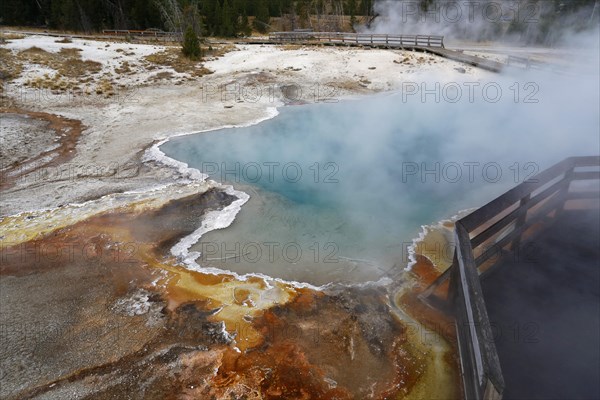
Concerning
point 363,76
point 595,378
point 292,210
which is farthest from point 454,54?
point 595,378

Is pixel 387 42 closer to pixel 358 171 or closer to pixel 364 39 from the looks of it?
pixel 364 39

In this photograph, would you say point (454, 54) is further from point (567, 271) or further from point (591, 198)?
point (567, 271)

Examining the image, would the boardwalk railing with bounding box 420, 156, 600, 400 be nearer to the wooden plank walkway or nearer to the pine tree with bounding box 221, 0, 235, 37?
the wooden plank walkway

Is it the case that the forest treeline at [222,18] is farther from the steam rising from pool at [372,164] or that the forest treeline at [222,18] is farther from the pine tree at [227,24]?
the steam rising from pool at [372,164]

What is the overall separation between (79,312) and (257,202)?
3471 millimetres

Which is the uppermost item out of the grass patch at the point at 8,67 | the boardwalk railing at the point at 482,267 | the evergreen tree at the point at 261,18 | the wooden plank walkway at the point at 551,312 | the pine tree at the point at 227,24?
the evergreen tree at the point at 261,18

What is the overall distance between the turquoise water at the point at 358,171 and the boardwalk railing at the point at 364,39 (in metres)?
8.33

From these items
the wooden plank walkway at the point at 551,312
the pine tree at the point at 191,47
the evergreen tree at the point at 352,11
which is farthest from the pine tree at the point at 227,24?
the wooden plank walkway at the point at 551,312

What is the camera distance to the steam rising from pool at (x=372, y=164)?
5.92 metres

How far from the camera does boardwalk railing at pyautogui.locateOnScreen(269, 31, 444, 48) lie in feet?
65.1

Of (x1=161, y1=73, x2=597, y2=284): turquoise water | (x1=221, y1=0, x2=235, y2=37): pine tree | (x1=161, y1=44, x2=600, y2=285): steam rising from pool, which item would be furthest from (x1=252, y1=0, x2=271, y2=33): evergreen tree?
(x1=161, y1=73, x2=597, y2=284): turquoise water

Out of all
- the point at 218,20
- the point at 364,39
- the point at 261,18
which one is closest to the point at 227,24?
the point at 218,20

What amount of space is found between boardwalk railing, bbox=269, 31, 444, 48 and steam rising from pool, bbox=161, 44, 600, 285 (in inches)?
272

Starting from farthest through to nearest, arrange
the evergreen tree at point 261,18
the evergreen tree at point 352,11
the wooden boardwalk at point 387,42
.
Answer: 1. the evergreen tree at point 261,18
2. the evergreen tree at point 352,11
3. the wooden boardwalk at point 387,42
